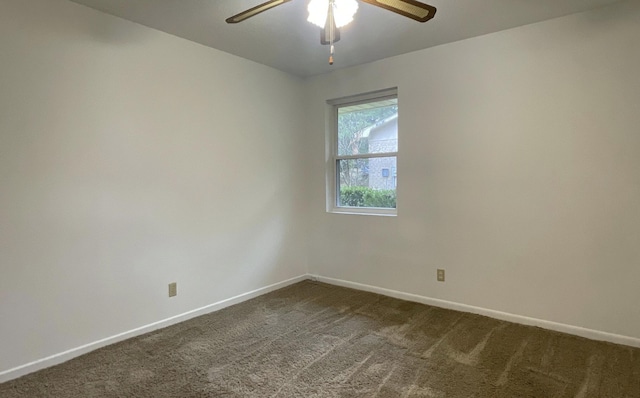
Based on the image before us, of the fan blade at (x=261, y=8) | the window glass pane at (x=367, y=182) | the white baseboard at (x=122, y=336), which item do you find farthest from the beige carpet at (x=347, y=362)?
the fan blade at (x=261, y=8)

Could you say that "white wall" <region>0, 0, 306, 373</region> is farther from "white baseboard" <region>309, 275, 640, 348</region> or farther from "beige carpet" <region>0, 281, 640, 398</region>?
"white baseboard" <region>309, 275, 640, 348</region>

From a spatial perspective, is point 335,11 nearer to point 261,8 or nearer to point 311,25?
point 261,8

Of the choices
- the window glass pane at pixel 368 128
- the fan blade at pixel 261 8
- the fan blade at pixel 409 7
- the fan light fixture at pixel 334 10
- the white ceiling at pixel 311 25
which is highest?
the white ceiling at pixel 311 25

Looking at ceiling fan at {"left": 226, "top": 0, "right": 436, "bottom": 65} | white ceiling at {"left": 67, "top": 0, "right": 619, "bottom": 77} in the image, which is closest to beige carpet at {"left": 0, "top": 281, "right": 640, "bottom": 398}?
ceiling fan at {"left": 226, "top": 0, "right": 436, "bottom": 65}

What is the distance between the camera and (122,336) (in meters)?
2.61

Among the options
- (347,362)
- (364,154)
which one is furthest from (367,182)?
(347,362)

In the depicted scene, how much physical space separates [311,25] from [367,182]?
170 cm

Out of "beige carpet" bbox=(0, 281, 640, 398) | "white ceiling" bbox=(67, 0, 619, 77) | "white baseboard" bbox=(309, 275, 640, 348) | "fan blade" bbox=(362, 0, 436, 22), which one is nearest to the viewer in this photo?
"fan blade" bbox=(362, 0, 436, 22)

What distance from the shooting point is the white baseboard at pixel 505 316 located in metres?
2.50

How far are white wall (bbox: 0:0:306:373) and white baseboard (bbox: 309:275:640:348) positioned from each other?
1.12 metres

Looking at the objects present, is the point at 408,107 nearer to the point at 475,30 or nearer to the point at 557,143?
the point at 475,30

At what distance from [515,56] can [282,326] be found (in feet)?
9.22

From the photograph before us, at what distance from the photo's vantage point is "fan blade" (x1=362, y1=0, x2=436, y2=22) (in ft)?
5.32

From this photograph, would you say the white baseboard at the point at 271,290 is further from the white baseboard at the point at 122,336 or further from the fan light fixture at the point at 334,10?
the fan light fixture at the point at 334,10
